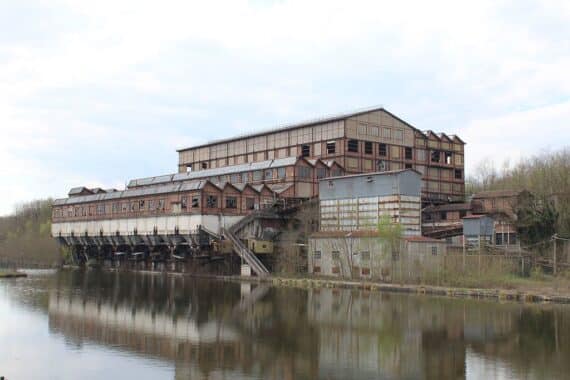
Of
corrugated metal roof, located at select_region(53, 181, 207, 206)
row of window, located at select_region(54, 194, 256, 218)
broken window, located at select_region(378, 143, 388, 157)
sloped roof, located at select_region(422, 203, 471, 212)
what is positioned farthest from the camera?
broken window, located at select_region(378, 143, 388, 157)

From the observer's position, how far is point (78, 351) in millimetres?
21719

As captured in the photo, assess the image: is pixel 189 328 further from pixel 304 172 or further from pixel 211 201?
pixel 304 172

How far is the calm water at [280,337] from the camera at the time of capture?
18.5 metres

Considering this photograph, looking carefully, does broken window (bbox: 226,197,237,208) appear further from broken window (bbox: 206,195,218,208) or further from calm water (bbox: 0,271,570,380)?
calm water (bbox: 0,271,570,380)

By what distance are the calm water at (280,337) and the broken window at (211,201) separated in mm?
18634

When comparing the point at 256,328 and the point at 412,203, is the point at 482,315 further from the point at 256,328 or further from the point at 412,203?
the point at 412,203

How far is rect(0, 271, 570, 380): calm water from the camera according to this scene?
18.5m

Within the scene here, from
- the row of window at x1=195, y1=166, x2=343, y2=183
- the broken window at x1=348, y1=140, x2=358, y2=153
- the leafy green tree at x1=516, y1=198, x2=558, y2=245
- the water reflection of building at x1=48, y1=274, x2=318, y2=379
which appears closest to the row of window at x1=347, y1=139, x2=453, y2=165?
the broken window at x1=348, y1=140, x2=358, y2=153

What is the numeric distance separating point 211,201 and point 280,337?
34751 mm

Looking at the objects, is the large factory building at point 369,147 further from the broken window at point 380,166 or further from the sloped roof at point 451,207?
the sloped roof at point 451,207

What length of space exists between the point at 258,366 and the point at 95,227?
192ft

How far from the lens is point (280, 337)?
77.3 feet

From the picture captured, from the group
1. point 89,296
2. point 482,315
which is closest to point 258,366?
point 482,315

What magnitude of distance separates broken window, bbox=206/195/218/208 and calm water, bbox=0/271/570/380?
734 inches
